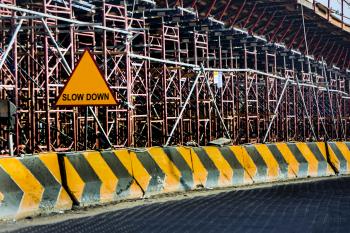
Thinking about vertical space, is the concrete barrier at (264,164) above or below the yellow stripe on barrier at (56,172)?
below

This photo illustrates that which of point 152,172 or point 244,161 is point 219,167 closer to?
point 244,161

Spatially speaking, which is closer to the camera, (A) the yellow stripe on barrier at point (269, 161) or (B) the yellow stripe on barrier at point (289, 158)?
(A) the yellow stripe on barrier at point (269, 161)

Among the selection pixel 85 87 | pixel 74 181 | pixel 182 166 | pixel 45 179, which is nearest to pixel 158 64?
pixel 182 166

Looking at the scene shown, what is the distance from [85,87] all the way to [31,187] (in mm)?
2012

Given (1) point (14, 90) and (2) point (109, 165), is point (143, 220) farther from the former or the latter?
(1) point (14, 90)

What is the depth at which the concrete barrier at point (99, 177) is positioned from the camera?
12922 mm

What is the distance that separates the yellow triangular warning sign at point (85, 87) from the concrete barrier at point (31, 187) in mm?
1029

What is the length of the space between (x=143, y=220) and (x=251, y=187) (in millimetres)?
6353

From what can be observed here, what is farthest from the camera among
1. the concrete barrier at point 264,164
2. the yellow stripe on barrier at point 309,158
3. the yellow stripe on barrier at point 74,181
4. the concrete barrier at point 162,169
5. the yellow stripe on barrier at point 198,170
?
the yellow stripe on barrier at point 309,158

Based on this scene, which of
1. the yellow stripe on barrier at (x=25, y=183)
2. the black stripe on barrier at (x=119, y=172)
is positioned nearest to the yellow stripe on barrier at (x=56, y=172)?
the yellow stripe on barrier at (x=25, y=183)

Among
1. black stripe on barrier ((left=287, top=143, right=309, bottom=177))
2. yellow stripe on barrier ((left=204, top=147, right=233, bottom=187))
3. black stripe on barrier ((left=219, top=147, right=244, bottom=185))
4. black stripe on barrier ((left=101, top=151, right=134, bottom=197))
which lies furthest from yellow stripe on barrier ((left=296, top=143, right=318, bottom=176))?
black stripe on barrier ((left=101, top=151, right=134, bottom=197))

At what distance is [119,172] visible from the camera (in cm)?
1413

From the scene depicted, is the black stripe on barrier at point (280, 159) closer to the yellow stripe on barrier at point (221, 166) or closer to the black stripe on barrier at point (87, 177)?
the yellow stripe on barrier at point (221, 166)

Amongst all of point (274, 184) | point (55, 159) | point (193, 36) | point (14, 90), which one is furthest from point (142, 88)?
point (55, 159)
